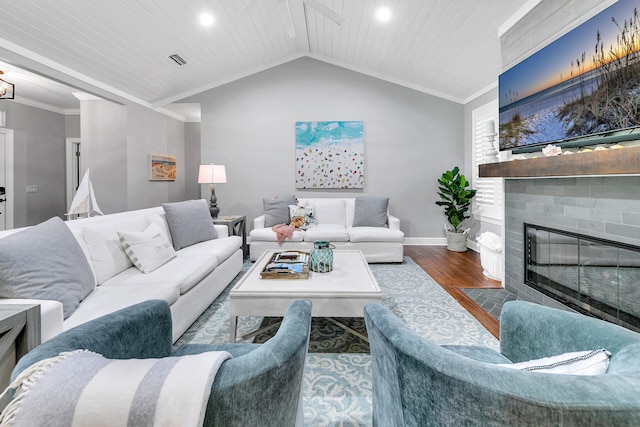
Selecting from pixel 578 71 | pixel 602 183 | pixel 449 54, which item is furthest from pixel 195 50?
pixel 602 183

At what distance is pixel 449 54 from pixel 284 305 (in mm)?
3756

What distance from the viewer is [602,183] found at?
195 cm

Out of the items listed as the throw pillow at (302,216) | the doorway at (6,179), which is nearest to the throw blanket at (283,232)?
the throw pillow at (302,216)

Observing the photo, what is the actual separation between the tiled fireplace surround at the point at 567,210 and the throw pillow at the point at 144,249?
10.0 feet

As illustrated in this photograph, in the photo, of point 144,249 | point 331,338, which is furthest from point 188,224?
point 331,338

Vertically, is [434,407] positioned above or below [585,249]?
below

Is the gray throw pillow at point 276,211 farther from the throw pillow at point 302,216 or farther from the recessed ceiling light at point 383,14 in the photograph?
the recessed ceiling light at point 383,14

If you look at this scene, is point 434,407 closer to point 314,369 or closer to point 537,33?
point 314,369

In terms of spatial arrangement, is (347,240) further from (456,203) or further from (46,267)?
(46,267)

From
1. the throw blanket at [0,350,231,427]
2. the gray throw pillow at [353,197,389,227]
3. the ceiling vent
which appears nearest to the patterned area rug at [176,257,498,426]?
the throw blanket at [0,350,231,427]

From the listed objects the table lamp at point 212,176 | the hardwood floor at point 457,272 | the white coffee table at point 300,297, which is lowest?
the hardwood floor at point 457,272

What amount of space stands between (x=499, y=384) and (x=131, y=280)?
7.20ft

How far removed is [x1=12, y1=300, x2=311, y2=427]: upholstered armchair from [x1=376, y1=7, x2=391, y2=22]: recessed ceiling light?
350 centimetres

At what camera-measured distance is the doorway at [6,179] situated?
4914mm
